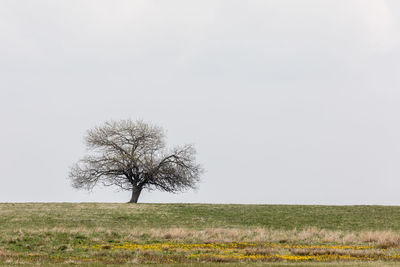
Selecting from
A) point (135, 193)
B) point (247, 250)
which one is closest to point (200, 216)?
point (135, 193)

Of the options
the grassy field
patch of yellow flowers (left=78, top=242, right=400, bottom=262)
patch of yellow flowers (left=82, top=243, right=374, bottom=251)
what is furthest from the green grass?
patch of yellow flowers (left=78, top=242, right=400, bottom=262)

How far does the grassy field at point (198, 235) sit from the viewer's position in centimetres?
2178

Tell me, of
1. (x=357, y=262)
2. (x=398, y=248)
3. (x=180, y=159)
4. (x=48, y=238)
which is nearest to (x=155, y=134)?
(x=180, y=159)

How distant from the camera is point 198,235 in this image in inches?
1196

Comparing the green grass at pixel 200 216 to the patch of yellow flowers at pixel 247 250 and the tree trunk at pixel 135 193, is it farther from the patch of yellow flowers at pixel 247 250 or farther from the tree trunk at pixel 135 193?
the patch of yellow flowers at pixel 247 250

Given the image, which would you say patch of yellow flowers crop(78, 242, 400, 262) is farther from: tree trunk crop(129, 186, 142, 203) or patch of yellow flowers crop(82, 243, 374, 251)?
tree trunk crop(129, 186, 142, 203)

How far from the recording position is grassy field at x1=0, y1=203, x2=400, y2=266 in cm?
2178

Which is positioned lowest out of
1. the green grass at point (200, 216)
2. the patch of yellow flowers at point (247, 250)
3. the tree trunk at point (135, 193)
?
the patch of yellow flowers at point (247, 250)

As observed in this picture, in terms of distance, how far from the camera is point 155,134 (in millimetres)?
56719

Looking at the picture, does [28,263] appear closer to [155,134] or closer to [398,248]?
[398,248]

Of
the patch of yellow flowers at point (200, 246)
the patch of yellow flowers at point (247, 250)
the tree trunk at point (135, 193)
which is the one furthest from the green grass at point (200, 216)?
the patch of yellow flowers at point (247, 250)

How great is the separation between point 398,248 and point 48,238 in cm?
1746

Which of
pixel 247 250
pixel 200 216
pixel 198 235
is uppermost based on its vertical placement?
pixel 200 216

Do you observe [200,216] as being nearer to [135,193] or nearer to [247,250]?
[135,193]
